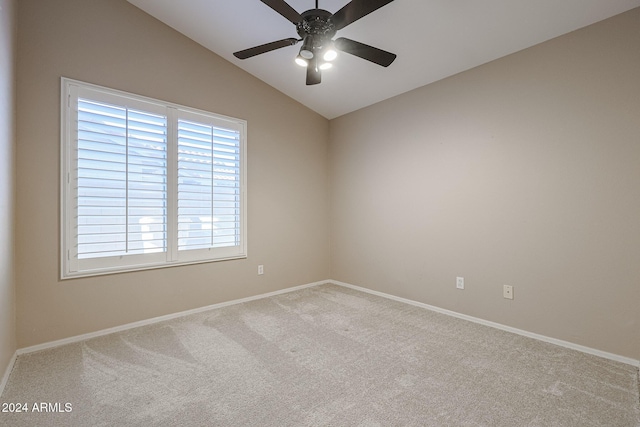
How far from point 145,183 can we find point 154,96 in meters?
0.88

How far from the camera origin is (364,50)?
2135 millimetres

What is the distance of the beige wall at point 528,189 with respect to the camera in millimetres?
2234

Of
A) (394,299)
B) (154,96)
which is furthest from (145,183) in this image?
(394,299)

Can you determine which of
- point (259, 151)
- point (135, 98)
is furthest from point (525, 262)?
point (135, 98)

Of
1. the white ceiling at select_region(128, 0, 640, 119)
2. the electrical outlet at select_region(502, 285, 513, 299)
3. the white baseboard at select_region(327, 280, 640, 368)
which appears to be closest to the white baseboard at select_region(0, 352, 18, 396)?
the white ceiling at select_region(128, 0, 640, 119)

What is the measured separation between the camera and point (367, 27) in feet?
8.74

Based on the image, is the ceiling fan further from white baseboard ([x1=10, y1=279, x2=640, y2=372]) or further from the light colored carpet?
white baseboard ([x1=10, y1=279, x2=640, y2=372])

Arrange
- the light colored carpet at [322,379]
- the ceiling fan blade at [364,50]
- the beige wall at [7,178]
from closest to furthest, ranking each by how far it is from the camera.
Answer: the light colored carpet at [322,379] → the beige wall at [7,178] → the ceiling fan blade at [364,50]

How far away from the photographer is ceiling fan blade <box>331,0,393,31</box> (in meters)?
1.71

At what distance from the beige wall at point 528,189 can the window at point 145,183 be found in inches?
77.3

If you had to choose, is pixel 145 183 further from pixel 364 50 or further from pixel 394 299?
pixel 394 299

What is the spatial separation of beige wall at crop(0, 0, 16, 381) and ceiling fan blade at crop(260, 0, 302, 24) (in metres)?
1.70

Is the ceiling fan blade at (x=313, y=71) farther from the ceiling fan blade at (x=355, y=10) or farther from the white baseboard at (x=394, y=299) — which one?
the white baseboard at (x=394, y=299)

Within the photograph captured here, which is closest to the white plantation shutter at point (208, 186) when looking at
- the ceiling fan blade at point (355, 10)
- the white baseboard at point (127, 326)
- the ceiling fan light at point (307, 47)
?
the white baseboard at point (127, 326)
